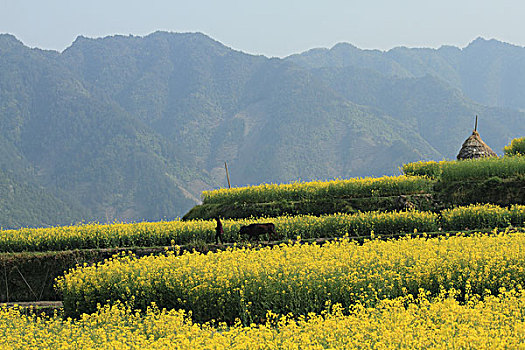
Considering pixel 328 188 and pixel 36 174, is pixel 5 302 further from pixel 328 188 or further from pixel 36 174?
pixel 36 174

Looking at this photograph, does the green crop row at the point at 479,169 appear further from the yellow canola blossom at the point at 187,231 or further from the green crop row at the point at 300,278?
the green crop row at the point at 300,278

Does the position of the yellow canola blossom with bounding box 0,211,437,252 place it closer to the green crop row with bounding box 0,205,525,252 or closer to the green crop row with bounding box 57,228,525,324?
the green crop row with bounding box 0,205,525,252

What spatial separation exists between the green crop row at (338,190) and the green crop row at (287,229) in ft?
10.9

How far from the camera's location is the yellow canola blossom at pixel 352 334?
694 centimetres

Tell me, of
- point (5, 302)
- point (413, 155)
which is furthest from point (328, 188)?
point (413, 155)

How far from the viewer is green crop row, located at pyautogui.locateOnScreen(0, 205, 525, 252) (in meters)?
18.4

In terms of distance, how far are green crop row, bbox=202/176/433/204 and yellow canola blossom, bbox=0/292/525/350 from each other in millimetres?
13197

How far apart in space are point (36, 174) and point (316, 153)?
88.1 metres

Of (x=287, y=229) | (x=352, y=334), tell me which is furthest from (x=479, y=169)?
(x=352, y=334)

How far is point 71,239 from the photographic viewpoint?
19984 mm

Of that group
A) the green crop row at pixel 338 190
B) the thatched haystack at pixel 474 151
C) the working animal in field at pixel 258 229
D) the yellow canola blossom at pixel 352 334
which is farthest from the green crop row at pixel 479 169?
the yellow canola blossom at pixel 352 334

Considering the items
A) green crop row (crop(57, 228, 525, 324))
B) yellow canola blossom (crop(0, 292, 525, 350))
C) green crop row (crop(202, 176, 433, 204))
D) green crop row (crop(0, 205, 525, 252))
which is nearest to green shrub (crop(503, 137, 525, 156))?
green crop row (crop(202, 176, 433, 204))

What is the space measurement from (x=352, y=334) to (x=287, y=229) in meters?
11.2

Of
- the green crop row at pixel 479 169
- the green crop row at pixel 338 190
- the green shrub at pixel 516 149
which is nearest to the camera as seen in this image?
the green crop row at pixel 479 169
